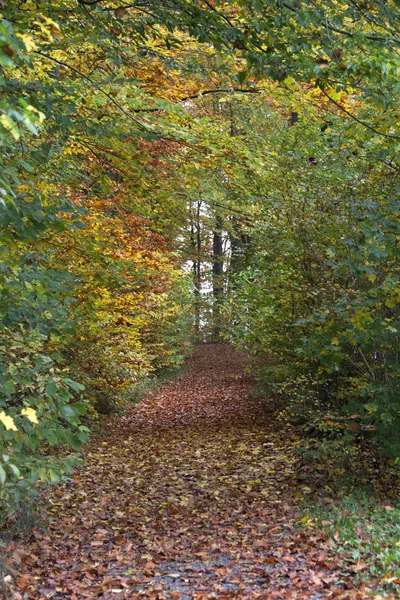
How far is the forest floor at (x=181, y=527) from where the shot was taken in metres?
4.99

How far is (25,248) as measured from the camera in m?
5.68

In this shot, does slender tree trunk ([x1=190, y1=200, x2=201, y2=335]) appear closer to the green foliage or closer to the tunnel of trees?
the tunnel of trees

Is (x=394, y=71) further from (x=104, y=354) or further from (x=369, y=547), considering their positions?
(x=104, y=354)

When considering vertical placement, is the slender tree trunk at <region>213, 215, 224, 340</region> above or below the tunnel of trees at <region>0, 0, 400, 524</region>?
below

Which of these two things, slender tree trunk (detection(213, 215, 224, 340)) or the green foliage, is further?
slender tree trunk (detection(213, 215, 224, 340))

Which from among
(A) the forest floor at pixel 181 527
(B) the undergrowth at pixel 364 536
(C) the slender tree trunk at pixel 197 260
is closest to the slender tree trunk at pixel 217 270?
(C) the slender tree trunk at pixel 197 260

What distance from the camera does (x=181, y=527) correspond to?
664cm

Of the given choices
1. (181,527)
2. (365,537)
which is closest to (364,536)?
(365,537)

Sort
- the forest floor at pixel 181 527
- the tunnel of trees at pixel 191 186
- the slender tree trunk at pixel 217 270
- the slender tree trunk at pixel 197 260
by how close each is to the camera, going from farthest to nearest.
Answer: the slender tree trunk at pixel 217 270, the slender tree trunk at pixel 197 260, the forest floor at pixel 181 527, the tunnel of trees at pixel 191 186

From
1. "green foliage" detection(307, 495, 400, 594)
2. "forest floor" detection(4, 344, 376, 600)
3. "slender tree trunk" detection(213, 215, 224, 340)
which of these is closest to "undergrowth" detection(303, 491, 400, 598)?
"green foliage" detection(307, 495, 400, 594)

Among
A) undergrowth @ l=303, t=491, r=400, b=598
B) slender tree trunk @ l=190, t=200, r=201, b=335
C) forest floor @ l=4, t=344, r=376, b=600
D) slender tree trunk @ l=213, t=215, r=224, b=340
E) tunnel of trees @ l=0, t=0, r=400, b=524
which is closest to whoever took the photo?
tunnel of trees @ l=0, t=0, r=400, b=524

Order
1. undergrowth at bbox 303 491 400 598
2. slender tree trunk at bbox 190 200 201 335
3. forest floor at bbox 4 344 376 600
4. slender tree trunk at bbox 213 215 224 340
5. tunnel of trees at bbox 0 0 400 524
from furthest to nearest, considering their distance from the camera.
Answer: slender tree trunk at bbox 213 215 224 340 < slender tree trunk at bbox 190 200 201 335 < forest floor at bbox 4 344 376 600 < undergrowth at bbox 303 491 400 598 < tunnel of trees at bbox 0 0 400 524

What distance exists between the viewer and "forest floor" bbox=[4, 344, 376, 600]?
4.99m

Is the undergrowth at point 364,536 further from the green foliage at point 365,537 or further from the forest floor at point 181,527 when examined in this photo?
the forest floor at point 181,527
